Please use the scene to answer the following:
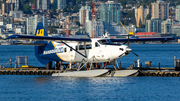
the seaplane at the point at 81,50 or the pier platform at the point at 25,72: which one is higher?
the seaplane at the point at 81,50

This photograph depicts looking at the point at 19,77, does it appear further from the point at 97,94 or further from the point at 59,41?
the point at 97,94

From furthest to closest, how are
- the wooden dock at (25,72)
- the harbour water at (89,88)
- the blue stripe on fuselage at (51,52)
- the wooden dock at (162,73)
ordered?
the wooden dock at (25,72) < the blue stripe on fuselage at (51,52) < the wooden dock at (162,73) < the harbour water at (89,88)

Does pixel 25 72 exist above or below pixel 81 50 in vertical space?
→ below

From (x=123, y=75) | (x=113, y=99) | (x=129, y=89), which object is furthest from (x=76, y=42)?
(x=113, y=99)

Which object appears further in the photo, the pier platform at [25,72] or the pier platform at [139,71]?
the pier platform at [25,72]

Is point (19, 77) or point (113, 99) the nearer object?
point (113, 99)

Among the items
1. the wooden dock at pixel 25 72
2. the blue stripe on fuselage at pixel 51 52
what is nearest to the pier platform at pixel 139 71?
the wooden dock at pixel 25 72

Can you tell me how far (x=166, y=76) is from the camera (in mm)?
31781

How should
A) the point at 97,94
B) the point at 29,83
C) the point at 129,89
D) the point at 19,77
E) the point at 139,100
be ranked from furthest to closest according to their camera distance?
the point at 19,77, the point at 29,83, the point at 129,89, the point at 97,94, the point at 139,100

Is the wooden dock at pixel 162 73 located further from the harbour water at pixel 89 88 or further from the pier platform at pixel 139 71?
the harbour water at pixel 89 88

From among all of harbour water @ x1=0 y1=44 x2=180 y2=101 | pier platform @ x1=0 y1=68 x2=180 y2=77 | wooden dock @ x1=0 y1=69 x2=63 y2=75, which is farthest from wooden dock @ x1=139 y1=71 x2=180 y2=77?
wooden dock @ x1=0 y1=69 x2=63 y2=75

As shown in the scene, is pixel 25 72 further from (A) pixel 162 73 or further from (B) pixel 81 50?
(A) pixel 162 73

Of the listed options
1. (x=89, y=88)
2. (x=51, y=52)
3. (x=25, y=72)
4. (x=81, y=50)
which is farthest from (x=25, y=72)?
→ (x=89, y=88)

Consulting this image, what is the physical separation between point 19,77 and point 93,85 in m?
7.71
